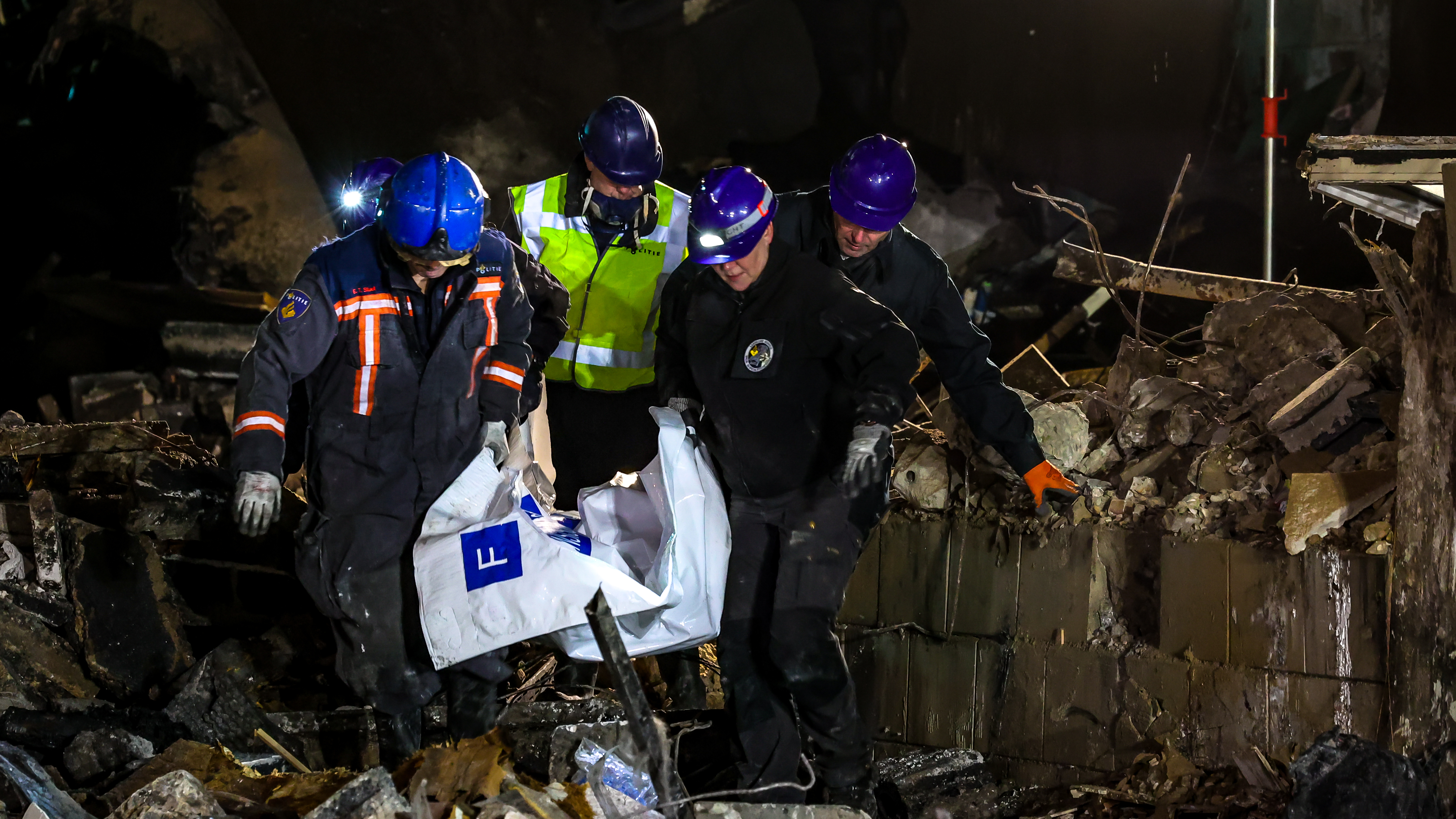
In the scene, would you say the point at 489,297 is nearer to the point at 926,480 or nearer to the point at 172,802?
the point at 172,802

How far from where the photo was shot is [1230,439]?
12.3 ft

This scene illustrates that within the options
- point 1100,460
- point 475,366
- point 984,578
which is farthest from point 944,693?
point 475,366

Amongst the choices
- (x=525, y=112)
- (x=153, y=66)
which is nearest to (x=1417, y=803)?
(x=525, y=112)

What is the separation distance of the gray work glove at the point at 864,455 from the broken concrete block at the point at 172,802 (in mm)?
1767

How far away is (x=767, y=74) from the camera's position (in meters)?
9.12

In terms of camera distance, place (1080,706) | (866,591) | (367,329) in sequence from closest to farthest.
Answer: (367,329), (1080,706), (866,591)

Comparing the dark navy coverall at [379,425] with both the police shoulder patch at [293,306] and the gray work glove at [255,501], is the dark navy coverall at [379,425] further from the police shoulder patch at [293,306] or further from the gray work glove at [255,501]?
the gray work glove at [255,501]

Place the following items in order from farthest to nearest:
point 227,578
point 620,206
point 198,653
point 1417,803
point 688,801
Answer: point 227,578 → point 198,653 → point 620,206 → point 1417,803 → point 688,801

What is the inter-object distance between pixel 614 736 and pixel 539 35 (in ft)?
24.3

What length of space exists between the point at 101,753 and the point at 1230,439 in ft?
12.2

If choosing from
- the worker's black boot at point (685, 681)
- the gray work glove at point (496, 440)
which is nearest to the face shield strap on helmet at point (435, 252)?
the gray work glove at point (496, 440)

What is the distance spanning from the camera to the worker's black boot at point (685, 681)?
150 inches

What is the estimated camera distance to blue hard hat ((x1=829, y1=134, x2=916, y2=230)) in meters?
3.51

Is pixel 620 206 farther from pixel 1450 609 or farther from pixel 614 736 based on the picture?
pixel 1450 609
